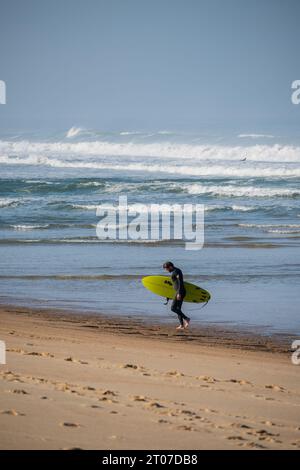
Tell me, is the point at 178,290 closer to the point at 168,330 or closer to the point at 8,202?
the point at 168,330

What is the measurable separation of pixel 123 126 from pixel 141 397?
107 metres

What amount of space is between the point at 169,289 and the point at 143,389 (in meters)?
5.35

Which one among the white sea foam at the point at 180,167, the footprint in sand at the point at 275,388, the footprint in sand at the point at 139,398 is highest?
the white sea foam at the point at 180,167

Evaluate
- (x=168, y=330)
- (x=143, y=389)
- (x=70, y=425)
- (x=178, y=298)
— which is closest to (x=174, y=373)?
(x=143, y=389)

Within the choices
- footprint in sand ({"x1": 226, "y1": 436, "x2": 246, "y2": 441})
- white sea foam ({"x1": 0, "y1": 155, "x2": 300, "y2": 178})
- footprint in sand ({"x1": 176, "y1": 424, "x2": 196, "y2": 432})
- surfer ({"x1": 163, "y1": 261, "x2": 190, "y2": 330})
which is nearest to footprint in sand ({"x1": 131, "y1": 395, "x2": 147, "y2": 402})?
footprint in sand ({"x1": 176, "y1": 424, "x2": 196, "y2": 432})

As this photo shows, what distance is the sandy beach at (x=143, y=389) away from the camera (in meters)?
5.49

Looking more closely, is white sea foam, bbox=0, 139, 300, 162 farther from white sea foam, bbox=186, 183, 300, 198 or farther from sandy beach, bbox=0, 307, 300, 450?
sandy beach, bbox=0, 307, 300, 450

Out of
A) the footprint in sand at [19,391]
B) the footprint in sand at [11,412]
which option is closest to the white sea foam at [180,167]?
the footprint in sand at [19,391]

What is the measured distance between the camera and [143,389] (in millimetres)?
6883

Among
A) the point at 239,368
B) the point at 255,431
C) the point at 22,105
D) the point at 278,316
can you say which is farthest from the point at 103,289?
the point at 22,105

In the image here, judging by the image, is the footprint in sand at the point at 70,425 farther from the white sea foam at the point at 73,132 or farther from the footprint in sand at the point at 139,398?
the white sea foam at the point at 73,132

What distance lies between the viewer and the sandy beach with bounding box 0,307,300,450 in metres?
5.49

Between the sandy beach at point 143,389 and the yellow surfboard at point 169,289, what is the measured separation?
1.33 m

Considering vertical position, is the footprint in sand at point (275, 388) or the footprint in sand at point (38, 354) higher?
the footprint in sand at point (38, 354)
